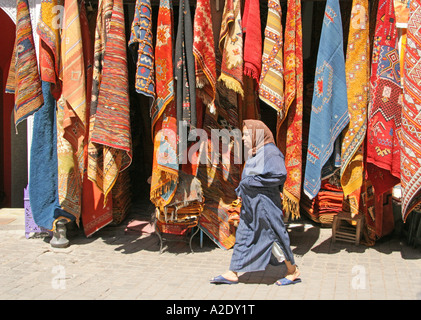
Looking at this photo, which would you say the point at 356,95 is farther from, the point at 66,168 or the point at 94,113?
the point at 66,168

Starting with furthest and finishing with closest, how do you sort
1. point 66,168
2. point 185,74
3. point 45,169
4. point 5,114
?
1. point 5,114
2. point 45,169
3. point 66,168
4. point 185,74

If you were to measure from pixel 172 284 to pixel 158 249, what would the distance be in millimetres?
983

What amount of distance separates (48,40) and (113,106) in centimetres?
92

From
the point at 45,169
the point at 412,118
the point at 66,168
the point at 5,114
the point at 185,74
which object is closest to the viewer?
the point at 412,118

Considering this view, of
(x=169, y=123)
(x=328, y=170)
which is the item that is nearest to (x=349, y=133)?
(x=328, y=170)

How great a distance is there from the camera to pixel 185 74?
4.21 meters

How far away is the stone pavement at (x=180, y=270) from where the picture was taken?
3.56 metres

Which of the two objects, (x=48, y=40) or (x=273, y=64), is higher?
(x=48, y=40)

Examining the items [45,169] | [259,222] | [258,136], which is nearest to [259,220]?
[259,222]

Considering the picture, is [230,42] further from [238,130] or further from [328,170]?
[328,170]

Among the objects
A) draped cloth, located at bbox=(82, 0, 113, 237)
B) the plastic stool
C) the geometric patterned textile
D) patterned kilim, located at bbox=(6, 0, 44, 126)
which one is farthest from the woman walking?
patterned kilim, located at bbox=(6, 0, 44, 126)

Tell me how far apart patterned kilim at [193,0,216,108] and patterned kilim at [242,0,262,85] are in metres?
0.31

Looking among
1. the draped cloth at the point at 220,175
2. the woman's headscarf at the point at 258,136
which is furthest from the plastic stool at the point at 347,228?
the woman's headscarf at the point at 258,136

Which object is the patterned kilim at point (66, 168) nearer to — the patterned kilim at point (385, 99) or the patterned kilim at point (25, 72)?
the patterned kilim at point (25, 72)
